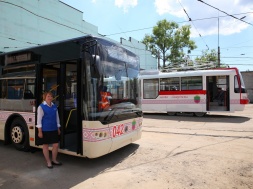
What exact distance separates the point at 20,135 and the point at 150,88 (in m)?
10.8

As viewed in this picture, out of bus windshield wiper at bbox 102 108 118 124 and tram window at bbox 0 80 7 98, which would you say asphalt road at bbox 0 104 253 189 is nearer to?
bus windshield wiper at bbox 102 108 118 124

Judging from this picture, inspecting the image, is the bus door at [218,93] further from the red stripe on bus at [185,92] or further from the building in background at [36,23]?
the building in background at [36,23]

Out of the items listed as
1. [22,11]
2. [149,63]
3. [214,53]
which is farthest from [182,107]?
→ [214,53]

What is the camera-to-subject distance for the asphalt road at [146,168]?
4.71 m

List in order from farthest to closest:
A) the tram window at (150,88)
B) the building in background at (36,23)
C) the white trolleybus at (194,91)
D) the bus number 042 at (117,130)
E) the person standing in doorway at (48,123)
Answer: the building in background at (36,23) → the tram window at (150,88) → the white trolleybus at (194,91) → the bus number 042 at (117,130) → the person standing in doorway at (48,123)

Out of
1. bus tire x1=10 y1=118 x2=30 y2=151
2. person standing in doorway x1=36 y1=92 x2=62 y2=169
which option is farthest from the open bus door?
bus tire x1=10 y1=118 x2=30 y2=151

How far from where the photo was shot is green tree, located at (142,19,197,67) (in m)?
42.7

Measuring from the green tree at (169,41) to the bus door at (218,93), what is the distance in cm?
2744

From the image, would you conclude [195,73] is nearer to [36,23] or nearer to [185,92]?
[185,92]

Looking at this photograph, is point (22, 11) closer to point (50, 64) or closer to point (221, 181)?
point (50, 64)

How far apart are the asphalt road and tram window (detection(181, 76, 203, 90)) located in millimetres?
7055

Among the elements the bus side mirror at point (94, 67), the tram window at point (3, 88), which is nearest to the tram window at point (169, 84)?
the tram window at point (3, 88)

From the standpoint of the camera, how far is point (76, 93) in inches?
224

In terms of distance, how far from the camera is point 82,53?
5523 millimetres
